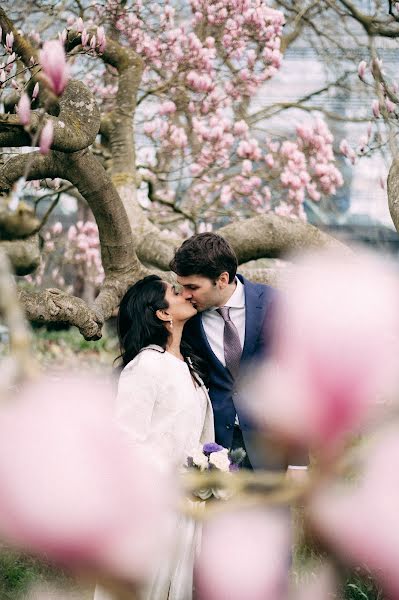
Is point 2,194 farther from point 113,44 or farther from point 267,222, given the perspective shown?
point 113,44

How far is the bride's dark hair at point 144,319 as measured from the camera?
8.48 ft

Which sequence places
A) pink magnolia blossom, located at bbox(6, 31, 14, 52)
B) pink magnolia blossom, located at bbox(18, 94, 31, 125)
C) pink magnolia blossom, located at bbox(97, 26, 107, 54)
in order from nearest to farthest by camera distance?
pink magnolia blossom, located at bbox(18, 94, 31, 125)
pink magnolia blossom, located at bbox(6, 31, 14, 52)
pink magnolia blossom, located at bbox(97, 26, 107, 54)

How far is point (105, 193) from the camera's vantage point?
3.41 meters

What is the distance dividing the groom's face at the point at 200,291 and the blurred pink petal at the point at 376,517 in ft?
7.85

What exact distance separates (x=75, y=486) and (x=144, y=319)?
239 centimetres

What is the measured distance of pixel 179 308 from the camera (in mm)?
2578

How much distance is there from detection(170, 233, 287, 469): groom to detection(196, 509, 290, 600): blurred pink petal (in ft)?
7.64

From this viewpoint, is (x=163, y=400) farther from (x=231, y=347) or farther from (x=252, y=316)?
(x=252, y=316)

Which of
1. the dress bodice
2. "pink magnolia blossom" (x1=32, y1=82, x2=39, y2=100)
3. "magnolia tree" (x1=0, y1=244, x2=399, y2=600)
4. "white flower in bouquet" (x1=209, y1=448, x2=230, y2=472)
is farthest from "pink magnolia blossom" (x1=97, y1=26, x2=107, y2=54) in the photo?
"magnolia tree" (x1=0, y1=244, x2=399, y2=600)

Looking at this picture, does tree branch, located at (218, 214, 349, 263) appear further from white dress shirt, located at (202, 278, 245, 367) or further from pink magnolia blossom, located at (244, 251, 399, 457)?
pink magnolia blossom, located at (244, 251, 399, 457)

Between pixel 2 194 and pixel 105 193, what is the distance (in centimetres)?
51

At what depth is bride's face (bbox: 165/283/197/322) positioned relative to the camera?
2.58 metres

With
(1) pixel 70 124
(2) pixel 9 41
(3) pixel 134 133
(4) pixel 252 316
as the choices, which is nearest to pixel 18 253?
(4) pixel 252 316

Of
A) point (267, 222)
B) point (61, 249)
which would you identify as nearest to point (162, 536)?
point (267, 222)
